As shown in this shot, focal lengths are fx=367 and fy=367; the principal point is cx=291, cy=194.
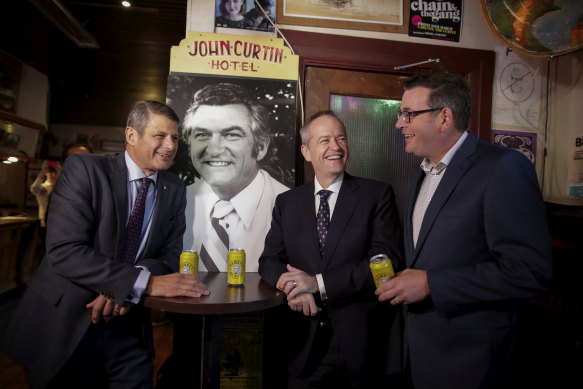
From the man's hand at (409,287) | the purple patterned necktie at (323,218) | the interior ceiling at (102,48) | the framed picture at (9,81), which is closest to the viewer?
the man's hand at (409,287)

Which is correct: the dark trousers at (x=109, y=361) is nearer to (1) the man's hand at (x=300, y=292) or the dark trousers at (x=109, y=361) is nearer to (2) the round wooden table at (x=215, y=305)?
(2) the round wooden table at (x=215, y=305)

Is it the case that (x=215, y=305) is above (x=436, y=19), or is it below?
below

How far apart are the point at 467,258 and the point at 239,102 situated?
69.4 inches

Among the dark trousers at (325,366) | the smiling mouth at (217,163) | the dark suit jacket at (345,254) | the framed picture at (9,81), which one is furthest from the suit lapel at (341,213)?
the framed picture at (9,81)

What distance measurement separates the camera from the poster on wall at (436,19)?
9.51 ft

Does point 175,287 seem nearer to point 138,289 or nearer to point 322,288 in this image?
point 138,289

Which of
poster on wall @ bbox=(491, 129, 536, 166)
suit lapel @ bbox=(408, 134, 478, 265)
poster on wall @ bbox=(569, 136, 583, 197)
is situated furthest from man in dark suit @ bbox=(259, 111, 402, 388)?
poster on wall @ bbox=(569, 136, 583, 197)

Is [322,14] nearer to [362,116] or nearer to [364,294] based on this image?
[362,116]

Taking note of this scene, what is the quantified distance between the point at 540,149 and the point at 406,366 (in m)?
2.41

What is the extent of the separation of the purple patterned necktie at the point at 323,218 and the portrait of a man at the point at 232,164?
610 millimetres

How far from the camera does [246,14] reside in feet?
8.80

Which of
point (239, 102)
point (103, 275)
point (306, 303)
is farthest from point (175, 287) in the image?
point (239, 102)

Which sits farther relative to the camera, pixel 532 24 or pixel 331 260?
pixel 532 24

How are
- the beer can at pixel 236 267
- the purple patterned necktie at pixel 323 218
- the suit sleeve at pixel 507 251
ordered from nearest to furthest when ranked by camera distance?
1. the suit sleeve at pixel 507 251
2. the beer can at pixel 236 267
3. the purple patterned necktie at pixel 323 218
